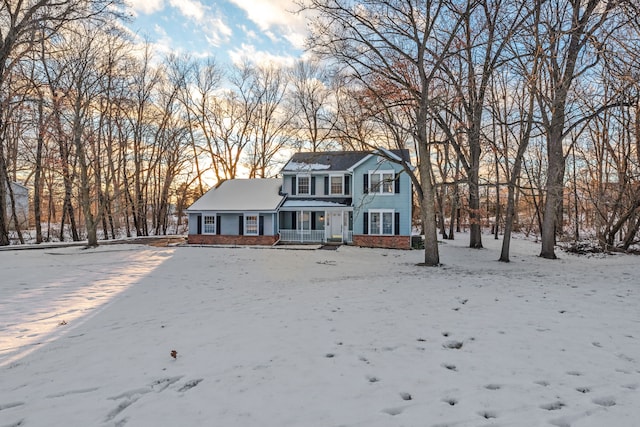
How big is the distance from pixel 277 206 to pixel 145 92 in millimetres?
17436

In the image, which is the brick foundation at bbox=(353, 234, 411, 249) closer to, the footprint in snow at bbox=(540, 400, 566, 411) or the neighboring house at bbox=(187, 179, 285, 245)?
the neighboring house at bbox=(187, 179, 285, 245)

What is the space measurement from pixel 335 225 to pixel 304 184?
3.59m

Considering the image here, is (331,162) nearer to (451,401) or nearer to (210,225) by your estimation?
(210,225)

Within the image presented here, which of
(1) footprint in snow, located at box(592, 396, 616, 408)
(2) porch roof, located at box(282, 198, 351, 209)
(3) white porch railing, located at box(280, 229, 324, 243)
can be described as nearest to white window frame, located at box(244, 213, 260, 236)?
(3) white porch railing, located at box(280, 229, 324, 243)

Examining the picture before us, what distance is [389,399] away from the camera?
2.96 m

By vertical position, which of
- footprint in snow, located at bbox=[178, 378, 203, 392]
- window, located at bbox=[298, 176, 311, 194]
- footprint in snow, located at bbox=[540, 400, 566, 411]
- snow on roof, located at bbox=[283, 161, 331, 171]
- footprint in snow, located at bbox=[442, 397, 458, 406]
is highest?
snow on roof, located at bbox=[283, 161, 331, 171]

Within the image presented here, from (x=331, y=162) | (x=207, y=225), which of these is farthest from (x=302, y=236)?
(x=207, y=225)

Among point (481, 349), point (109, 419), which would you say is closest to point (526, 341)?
point (481, 349)

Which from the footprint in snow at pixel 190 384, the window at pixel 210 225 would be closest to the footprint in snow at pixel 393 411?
the footprint in snow at pixel 190 384

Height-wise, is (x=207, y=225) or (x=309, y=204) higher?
(x=309, y=204)

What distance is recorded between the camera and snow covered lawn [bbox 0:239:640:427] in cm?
279

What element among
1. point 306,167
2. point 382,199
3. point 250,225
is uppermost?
point 306,167

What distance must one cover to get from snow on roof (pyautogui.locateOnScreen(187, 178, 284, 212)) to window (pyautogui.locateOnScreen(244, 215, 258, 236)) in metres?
0.69

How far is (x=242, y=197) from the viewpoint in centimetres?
2275
